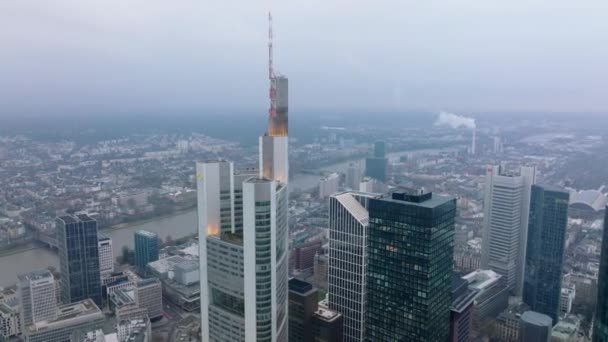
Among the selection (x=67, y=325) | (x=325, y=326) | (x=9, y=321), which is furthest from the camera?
(x=9, y=321)

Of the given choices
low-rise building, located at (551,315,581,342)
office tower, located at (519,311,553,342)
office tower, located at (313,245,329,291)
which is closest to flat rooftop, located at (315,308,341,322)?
office tower, located at (519,311,553,342)

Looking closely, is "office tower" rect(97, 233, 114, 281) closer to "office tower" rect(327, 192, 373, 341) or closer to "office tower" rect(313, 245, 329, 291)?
"office tower" rect(313, 245, 329, 291)

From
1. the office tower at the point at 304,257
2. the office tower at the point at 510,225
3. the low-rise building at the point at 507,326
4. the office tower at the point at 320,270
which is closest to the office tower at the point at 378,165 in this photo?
the office tower at the point at 304,257

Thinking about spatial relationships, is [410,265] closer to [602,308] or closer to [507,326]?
[602,308]

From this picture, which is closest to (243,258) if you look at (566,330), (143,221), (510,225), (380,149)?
(566,330)

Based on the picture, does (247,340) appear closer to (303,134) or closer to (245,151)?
(245,151)

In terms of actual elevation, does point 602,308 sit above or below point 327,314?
above
